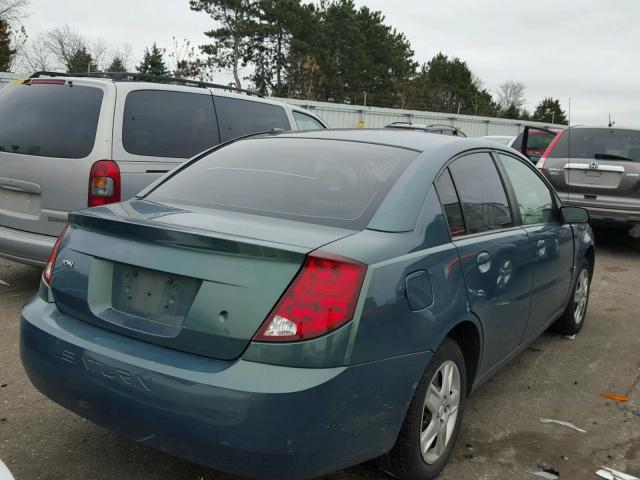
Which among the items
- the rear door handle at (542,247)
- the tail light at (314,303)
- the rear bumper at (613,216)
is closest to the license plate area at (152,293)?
the tail light at (314,303)

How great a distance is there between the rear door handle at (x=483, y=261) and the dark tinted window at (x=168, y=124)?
306cm

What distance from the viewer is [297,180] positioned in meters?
2.96

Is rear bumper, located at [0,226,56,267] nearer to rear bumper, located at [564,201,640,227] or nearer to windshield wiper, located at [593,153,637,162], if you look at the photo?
rear bumper, located at [564,201,640,227]

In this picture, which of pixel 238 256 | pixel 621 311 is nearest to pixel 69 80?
pixel 238 256

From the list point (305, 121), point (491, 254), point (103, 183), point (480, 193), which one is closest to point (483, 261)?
point (491, 254)

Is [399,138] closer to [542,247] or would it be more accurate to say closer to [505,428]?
[542,247]

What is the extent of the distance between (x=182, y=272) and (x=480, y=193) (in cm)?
174

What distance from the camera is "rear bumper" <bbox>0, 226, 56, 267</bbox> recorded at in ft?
15.6

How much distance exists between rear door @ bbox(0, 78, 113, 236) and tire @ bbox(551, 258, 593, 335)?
12.1 ft

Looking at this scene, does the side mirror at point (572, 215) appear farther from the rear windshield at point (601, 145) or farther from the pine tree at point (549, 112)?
the pine tree at point (549, 112)

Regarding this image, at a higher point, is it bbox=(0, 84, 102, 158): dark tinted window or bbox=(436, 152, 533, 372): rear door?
bbox=(0, 84, 102, 158): dark tinted window

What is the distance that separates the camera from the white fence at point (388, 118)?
2561 centimetres

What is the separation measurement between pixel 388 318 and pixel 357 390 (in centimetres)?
28

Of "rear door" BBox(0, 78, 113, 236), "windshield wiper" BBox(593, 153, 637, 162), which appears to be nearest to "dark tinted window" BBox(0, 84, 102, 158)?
"rear door" BBox(0, 78, 113, 236)
